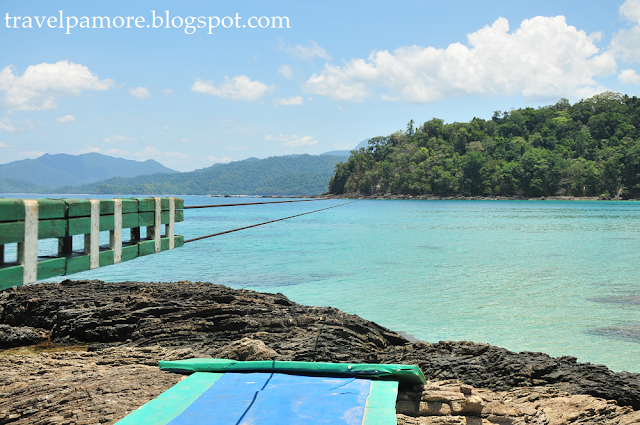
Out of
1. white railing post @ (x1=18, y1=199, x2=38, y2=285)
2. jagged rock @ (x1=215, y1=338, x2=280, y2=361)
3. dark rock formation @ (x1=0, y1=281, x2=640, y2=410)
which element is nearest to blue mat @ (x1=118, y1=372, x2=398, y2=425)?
jagged rock @ (x1=215, y1=338, x2=280, y2=361)

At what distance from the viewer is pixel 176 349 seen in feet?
18.0

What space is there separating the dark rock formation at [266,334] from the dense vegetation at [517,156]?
101116mm

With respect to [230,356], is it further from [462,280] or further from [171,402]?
[462,280]

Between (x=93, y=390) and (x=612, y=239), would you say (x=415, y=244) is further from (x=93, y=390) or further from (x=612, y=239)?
(x=93, y=390)

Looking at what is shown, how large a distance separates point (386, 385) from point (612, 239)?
31.2 meters

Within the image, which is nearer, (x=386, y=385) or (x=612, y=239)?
(x=386, y=385)

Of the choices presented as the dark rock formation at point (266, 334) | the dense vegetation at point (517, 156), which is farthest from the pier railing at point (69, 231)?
the dense vegetation at point (517, 156)

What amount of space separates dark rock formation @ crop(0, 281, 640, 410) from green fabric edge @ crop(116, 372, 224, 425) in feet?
3.39

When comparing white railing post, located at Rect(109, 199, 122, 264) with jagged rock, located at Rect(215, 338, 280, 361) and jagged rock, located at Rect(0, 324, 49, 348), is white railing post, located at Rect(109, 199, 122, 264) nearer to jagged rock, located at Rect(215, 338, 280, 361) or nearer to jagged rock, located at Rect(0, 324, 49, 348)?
jagged rock, located at Rect(215, 338, 280, 361)

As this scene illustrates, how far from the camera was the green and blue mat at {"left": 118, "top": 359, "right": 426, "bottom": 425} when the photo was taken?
3096mm

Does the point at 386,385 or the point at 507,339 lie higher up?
the point at 386,385

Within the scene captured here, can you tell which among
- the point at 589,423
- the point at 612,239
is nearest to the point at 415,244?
the point at 612,239

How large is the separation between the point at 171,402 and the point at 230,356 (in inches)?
60.8

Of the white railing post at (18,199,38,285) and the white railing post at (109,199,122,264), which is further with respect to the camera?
the white railing post at (109,199,122,264)
